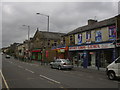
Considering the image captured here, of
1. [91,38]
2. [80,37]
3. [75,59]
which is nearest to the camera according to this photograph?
[91,38]

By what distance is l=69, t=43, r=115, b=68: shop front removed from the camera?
21581mm

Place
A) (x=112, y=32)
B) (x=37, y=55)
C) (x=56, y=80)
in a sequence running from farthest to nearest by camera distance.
→ (x=37, y=55)
(x=112, y=32)
(x=56, y=80)

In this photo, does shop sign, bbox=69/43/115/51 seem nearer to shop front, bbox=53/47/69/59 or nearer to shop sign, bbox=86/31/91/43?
shop sign, bbox=86/31/91/43

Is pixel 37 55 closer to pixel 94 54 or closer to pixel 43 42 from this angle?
pixel 43 42

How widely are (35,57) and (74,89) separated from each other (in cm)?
4348

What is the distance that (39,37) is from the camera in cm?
4888

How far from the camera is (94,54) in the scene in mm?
24250

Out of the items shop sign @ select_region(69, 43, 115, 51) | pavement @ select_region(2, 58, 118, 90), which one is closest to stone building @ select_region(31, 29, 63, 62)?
shop sign @ select_region(69, 43, 115, 51)

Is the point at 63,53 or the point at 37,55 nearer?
the point at 63,53

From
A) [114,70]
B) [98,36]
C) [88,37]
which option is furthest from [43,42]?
[114,70]

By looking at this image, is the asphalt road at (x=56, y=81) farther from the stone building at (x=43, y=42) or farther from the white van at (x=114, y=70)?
the stone building at (x=43, y=42)

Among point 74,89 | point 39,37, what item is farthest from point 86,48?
point 39,37

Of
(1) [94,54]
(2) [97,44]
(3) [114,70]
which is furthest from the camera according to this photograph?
(1) [94,54]

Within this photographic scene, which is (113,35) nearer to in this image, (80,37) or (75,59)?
(80,37)
